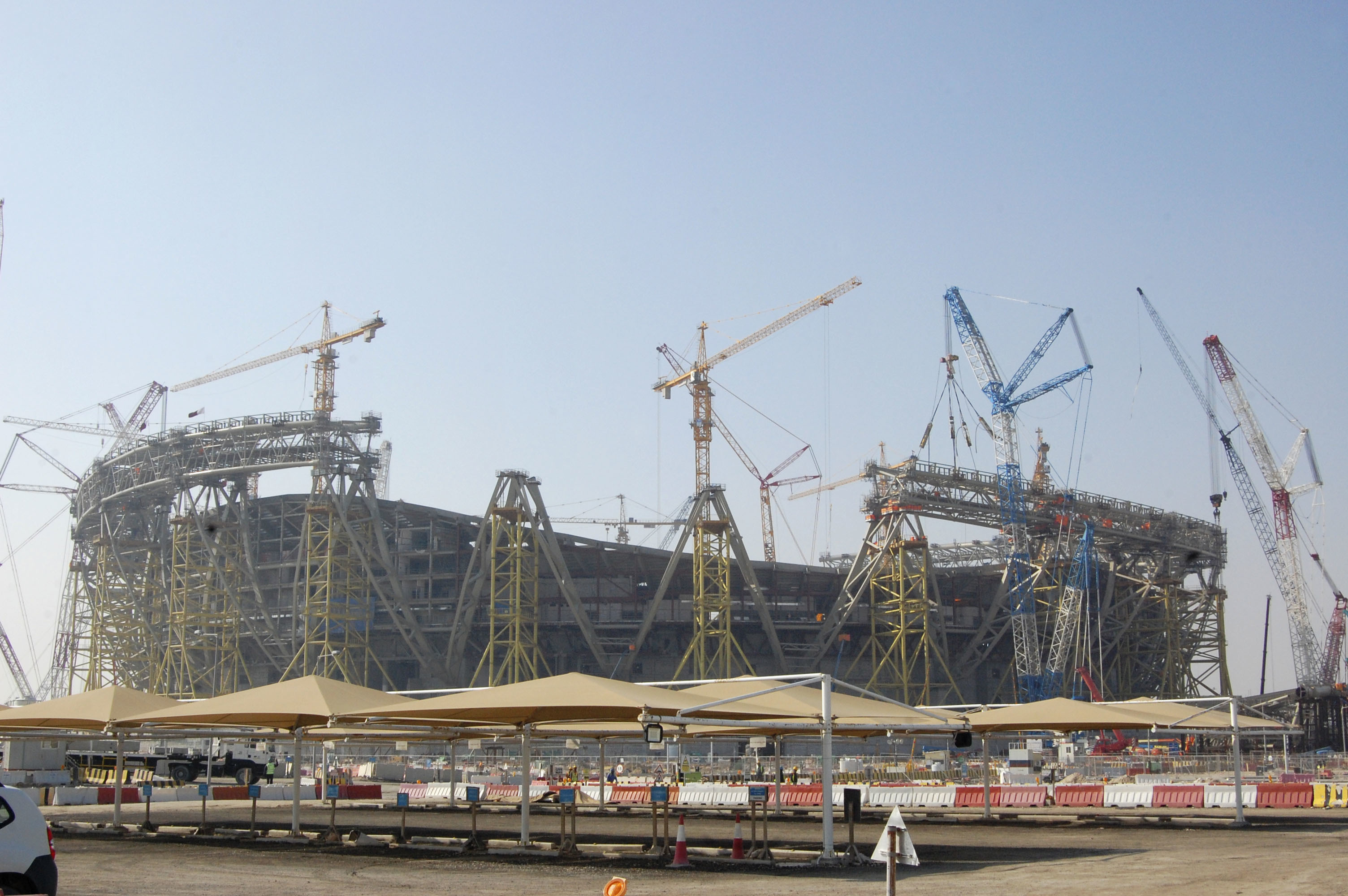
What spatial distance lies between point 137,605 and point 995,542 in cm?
8269

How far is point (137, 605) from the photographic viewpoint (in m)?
106

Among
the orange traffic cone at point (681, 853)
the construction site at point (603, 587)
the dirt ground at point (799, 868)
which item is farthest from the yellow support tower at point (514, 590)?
the orange traffic cone at point (681, 853)

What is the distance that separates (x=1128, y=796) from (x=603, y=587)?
7198cm

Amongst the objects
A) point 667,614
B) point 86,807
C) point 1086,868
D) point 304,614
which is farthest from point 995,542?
point 1086,868

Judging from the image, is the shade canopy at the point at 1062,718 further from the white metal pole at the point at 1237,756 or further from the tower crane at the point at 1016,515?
the tower crane at the point at 1016,515

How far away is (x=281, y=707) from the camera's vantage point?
27.4 metres

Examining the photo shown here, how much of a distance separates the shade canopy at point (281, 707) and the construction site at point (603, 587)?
56828 mm

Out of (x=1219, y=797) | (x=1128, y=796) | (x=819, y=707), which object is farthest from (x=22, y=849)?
(x=1219, y=797)

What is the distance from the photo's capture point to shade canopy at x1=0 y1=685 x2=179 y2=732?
30.0 m

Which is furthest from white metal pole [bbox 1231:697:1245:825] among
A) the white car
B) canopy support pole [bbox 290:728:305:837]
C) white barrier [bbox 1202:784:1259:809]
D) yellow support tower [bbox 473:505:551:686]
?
yellow support tower [bbox 473:505:551:686]

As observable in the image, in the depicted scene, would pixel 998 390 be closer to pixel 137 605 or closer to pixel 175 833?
pixel 137 605

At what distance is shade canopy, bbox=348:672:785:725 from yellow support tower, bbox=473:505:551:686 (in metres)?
56.8

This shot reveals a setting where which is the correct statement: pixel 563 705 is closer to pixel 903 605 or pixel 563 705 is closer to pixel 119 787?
pixel 119 787

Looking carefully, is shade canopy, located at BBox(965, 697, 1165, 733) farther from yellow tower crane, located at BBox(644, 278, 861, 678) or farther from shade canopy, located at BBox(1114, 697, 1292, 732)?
yellow tower crane, located at BBox(644, 278, 861, 678)
